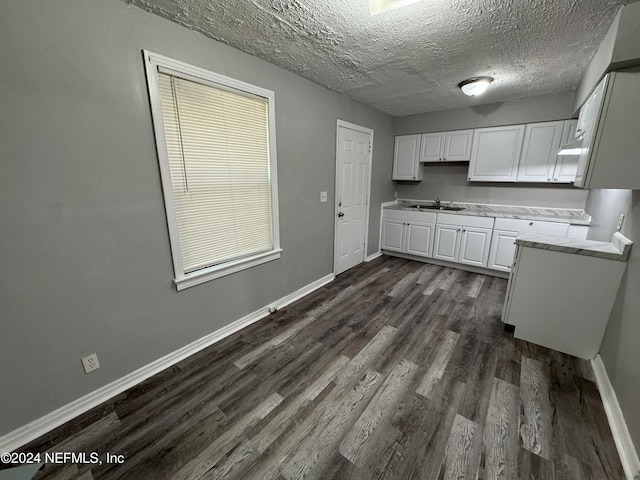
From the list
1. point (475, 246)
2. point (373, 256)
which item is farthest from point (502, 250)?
point (373, 256)

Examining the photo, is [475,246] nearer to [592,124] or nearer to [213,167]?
[592,124]

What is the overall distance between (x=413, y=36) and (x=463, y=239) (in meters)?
2.83

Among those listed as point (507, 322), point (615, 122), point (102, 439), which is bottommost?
point (102, 439)

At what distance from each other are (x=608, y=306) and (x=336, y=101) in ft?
10.3

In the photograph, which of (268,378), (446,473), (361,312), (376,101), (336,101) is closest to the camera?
(446,473)

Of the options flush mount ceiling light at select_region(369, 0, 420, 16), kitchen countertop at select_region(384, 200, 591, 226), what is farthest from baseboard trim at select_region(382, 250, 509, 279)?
flush mount ceiling light at select_region(369, 0, 420, 16)

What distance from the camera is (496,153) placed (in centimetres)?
357

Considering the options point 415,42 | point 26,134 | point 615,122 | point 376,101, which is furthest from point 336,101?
point 26,134

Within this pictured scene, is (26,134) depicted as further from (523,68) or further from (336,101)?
(523,68)

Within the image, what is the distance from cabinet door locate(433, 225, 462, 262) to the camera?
380cm

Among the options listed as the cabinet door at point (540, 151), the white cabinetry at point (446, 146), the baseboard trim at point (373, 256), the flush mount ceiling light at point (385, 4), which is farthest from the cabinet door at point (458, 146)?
the flush mount ceiling light at point (385, 4)

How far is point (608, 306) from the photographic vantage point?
6.12 feet

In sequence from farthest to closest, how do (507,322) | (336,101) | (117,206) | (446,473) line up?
(336,101) → (507,322) → (117,206) → (446,473)

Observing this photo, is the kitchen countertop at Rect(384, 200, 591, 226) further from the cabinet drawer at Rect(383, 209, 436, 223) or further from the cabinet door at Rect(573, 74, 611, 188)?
the cabinet door at Rect(573, 74, 611, 188)
